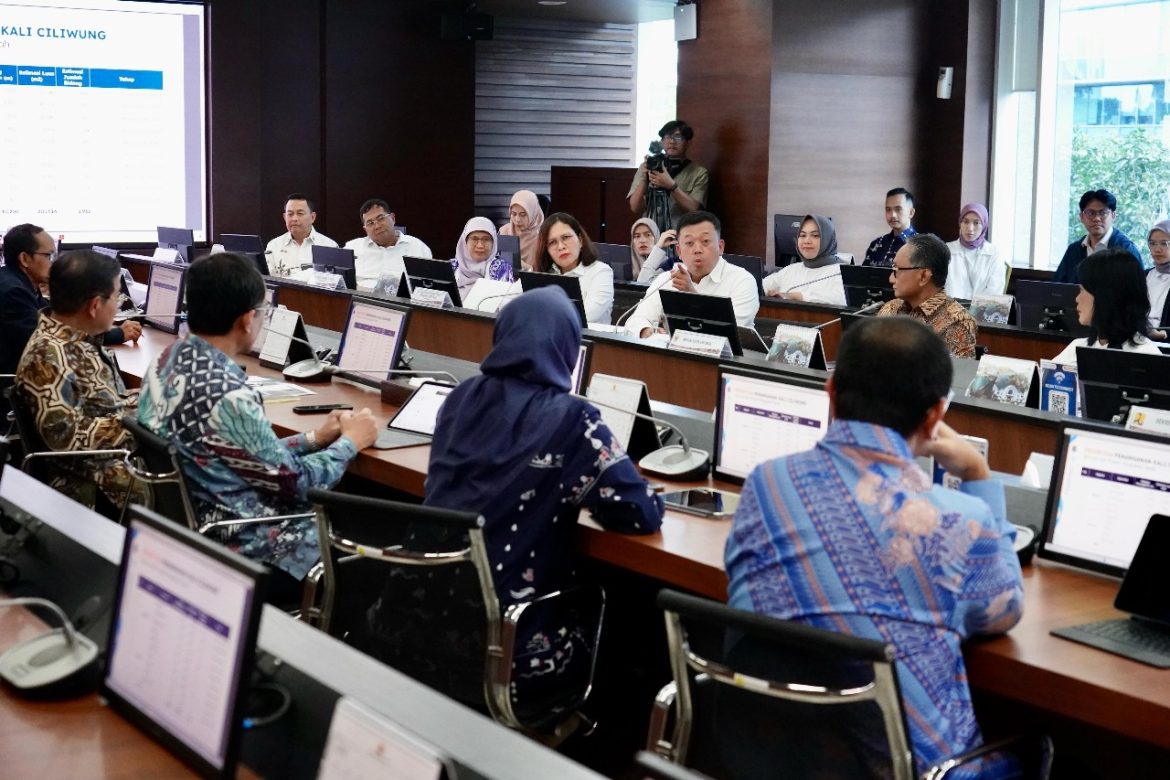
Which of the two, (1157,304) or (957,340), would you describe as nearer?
(957,340)

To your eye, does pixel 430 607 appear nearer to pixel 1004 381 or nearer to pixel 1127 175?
pixel 1004 381

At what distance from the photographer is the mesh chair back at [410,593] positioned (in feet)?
8.10

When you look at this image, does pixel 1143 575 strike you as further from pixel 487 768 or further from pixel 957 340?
pixel 957 340

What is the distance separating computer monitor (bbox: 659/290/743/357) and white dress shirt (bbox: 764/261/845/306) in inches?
93.8

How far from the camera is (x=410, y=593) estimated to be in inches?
101

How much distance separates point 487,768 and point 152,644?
459mm

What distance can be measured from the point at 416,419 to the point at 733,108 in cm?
659

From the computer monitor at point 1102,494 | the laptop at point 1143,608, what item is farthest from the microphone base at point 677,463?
the laptop at point 1143,608

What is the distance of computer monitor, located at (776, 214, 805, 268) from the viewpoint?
28.8ft

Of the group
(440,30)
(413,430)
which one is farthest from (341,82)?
(413,430)

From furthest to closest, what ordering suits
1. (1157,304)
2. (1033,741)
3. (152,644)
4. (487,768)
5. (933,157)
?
(933,157) < (1157,304) < (1033,741) < (152,644) < (487,768)

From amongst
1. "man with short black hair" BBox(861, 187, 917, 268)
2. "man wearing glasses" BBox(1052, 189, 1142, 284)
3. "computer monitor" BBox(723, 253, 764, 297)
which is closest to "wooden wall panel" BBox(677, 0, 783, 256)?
"man with short black hair" BBox(861, 187, 917, 268)

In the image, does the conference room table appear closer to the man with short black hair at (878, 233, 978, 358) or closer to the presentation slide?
the man with short black hair at (878, 233, 978, 358)

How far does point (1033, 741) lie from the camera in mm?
2037
